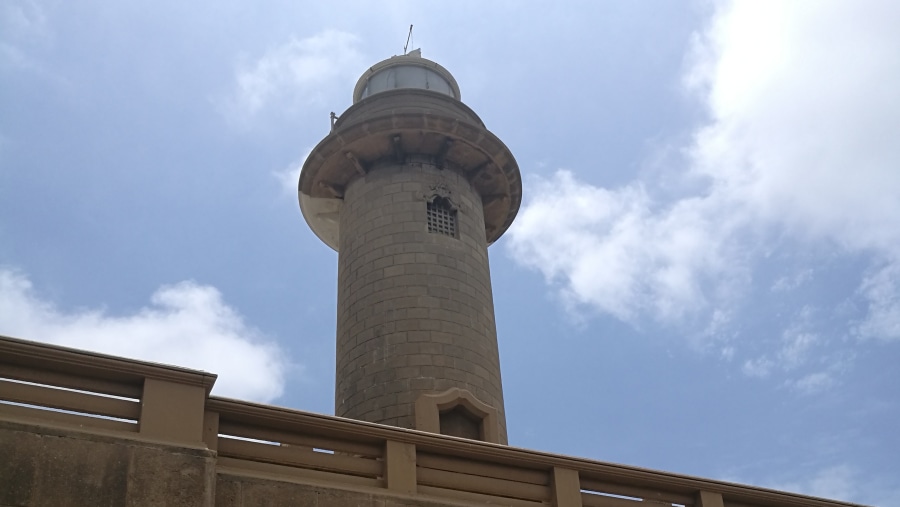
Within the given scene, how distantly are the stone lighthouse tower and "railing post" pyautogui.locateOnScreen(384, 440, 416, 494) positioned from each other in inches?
200

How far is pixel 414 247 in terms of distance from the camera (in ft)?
57.4

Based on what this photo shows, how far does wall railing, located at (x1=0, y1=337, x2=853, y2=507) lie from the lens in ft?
27.9

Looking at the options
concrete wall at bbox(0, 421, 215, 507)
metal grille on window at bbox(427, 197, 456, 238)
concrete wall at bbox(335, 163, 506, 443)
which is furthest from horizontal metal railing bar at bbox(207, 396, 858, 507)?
metal grille on window at bbox(427, 197, 456, 238)

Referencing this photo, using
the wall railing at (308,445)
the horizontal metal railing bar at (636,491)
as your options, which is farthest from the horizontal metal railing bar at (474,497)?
the horizontal metal railing bar at (636,491)

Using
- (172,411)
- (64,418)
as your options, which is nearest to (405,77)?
(172,411)

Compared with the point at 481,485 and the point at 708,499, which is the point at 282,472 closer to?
the point at 481,485

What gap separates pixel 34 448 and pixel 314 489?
2.62m

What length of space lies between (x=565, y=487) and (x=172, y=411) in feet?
14.9

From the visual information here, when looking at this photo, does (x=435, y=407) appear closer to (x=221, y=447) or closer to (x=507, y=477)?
(x=507, y=477)

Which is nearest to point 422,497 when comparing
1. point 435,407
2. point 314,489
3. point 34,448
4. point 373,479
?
point 373,479

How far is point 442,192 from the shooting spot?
1850 cm

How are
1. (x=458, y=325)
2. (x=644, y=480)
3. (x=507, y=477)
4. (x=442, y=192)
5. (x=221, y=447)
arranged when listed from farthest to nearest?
(x=442, y=192) < (x=458, y=325) < (x=644, y=480) < (x=507, y=477) < (x=221, y=447)

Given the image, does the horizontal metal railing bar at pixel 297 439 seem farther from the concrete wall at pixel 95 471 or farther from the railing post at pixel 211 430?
the concrete wall at pixel 95 471

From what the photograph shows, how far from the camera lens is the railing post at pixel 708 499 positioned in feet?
39.0
